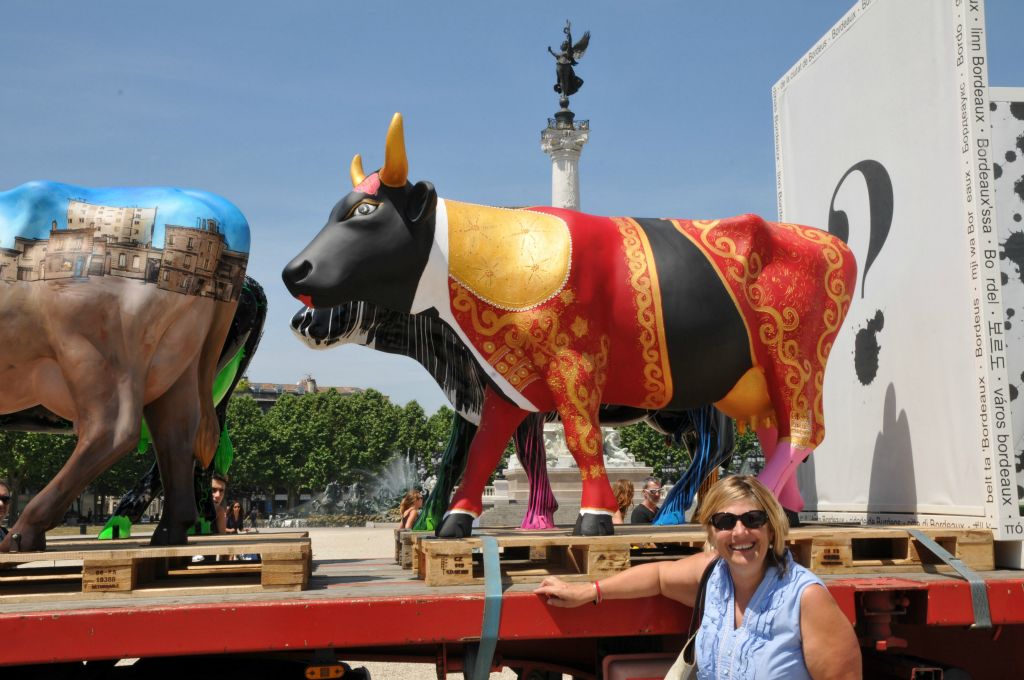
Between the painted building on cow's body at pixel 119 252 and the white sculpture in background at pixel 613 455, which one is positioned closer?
the painted building on cow's body at pixel 119 252

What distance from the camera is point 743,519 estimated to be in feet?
10.8

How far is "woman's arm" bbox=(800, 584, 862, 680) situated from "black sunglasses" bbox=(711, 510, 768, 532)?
0.28 metres

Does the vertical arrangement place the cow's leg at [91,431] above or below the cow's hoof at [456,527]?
above

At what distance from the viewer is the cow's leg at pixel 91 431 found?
474 centimetres

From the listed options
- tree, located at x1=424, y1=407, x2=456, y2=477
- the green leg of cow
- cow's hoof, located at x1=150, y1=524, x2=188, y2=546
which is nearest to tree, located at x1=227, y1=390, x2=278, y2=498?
tree, located at x1=424, y1=407, x2=456, y2=477

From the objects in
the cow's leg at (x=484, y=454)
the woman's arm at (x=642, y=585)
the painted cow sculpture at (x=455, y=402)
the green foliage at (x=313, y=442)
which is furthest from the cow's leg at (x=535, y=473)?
the green foliage at (x=313, y=442)

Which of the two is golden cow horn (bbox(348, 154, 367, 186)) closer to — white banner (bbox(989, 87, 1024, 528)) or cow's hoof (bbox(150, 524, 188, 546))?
cow's hoof (bbox(150, 524, 188, 546))

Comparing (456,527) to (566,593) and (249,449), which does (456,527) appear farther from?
(249,449)

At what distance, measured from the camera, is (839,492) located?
22.4 feet

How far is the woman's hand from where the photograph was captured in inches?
151

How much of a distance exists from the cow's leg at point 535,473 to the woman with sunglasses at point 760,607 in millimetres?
4473

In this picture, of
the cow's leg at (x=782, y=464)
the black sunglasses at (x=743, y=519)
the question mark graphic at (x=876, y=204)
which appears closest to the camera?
the black sunglasses at (x=743, y=519)

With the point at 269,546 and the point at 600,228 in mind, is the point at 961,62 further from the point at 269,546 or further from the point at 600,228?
the point at 269,546

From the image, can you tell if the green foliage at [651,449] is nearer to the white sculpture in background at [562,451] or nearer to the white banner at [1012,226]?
the white sculpture in background at [562,451]
